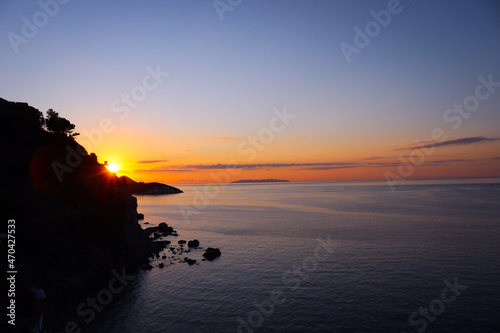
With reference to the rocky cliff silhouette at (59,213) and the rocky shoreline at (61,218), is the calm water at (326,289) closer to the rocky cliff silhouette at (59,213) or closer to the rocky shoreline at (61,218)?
the rocky shoreline at (61,218)

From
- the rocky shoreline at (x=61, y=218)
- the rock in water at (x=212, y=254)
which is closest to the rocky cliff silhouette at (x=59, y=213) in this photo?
the rocky shoreline at (x=61, y=218)

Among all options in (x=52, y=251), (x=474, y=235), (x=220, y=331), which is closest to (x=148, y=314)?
(x=220, y=331)

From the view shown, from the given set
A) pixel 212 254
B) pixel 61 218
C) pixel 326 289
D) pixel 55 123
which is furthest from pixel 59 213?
pixel 326 289

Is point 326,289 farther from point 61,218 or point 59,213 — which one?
point 59,213

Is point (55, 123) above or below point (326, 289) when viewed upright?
above

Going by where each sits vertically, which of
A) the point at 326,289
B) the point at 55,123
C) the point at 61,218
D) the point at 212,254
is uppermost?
the point at 55,123

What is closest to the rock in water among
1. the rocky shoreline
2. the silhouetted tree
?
the rocky shoreline

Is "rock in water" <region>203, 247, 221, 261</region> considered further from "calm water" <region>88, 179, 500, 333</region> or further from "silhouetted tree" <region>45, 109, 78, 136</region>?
"silhouetted tree" <region>45, 109, 78, 136</region>

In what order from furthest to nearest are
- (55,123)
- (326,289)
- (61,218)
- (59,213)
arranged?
(55,123), (61,218), (59,213), (326,289)

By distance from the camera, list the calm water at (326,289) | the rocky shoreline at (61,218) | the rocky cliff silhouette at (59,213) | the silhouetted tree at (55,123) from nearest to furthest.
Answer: the calm water at (326,289) → the rocky shoreline at (61,218) → the rocky cliff silhouette at (59,213) → the silhouetted tree at (55,123)

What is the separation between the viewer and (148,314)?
32500 millimetres

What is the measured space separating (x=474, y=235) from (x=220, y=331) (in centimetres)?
6702

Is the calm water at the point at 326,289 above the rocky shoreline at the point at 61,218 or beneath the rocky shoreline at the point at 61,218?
beneath

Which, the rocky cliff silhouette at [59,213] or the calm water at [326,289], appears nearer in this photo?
the calm water at [326,289]
